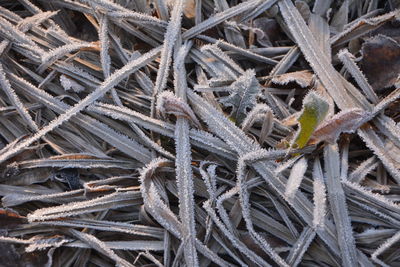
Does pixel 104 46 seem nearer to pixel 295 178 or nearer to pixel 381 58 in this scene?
pixel 295 178

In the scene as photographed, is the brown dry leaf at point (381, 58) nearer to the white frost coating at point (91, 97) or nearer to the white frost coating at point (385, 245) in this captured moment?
the white frost coating at point (385, 245)

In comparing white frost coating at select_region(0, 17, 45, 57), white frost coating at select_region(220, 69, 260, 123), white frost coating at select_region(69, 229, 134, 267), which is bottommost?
white frost coating at select_region(69, 229, 134, 267)

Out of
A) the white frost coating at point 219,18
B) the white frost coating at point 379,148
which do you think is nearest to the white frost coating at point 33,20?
the white frost coating at point 219,18

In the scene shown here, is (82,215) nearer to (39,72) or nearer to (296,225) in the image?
(39,72)

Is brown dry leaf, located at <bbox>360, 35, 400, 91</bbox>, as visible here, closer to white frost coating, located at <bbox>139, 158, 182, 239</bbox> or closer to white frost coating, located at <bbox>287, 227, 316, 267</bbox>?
white frost coating, located at <bbox>287, 227, 316, 267</bbox>

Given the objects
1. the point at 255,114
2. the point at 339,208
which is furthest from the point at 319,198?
the point at 255,114

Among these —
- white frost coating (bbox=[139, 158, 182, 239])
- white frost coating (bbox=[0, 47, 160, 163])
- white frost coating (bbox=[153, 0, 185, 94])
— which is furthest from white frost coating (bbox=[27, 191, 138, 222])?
white frost coating (bbox=[153, 0, 185, 94])
